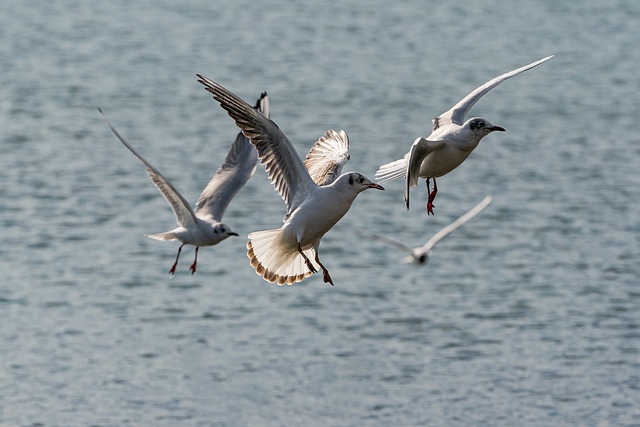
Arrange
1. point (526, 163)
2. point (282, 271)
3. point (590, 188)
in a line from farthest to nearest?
point (526, 163), point (590, 188), point (282, 271)

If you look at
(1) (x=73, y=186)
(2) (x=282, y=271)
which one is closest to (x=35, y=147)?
(1) (x=73, y=186)

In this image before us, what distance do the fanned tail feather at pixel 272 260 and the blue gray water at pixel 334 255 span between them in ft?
52.0

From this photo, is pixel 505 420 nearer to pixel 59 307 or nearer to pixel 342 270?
pixel 342 270

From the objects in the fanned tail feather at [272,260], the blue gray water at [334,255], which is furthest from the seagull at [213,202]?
the blue gray water at [334,255]

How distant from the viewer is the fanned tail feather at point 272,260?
40.7ft

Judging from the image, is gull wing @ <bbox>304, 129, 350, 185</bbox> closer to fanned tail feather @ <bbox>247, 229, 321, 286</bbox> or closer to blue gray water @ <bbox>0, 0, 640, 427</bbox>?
fanned tail feather @ <bbox>247, 229, 321, 286</bbox>

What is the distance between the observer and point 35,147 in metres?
46.5

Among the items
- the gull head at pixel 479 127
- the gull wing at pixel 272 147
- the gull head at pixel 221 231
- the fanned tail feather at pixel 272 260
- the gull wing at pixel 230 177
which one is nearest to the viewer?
the gull wing at pixel 272 147

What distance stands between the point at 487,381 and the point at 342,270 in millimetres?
6726

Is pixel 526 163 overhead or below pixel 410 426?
overhead

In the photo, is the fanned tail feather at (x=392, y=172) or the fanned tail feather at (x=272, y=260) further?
the fanned tail feather at (x=272, y=260)

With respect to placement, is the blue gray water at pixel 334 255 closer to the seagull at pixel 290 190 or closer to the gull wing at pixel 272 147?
the seagull at pixel 290 190

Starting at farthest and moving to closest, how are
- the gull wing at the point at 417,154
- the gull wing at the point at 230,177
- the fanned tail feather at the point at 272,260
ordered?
the gull wing at the point at 230,177 → the fanned tail feather at the point at 272,260 → the gull wing at the point at 417,154

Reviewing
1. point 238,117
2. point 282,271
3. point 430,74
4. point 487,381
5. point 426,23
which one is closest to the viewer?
point 238,117
